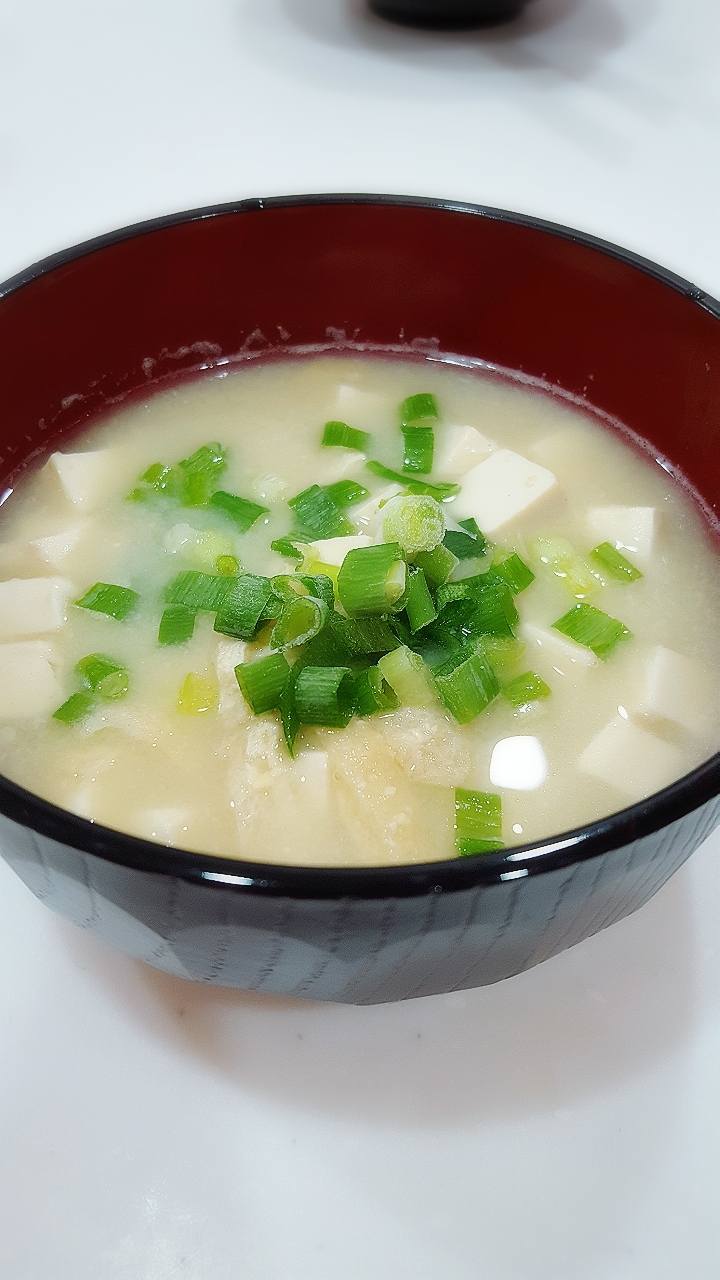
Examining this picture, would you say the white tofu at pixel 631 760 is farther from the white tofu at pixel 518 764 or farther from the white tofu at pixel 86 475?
the white tofu at pixel 86 475

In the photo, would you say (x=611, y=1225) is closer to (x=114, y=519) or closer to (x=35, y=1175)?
(x=35, y=1175)

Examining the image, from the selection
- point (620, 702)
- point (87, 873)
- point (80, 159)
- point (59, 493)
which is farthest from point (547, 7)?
point (87, 873)

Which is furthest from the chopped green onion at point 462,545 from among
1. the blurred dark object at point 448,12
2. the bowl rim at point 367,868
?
the blurred dark object at point 448,12

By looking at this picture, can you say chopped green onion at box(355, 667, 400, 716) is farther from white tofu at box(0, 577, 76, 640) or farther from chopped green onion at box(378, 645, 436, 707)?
white tofu at box(0, 577, 76, 640)

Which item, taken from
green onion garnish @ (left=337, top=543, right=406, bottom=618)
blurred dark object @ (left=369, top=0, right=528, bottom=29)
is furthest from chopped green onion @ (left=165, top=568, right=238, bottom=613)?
blurred dark object @ (left=369, top=0, right=528, bottom=29)

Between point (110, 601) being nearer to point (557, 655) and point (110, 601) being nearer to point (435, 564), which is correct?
point (435, 564)

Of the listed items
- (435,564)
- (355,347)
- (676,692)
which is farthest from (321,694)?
(355,347)
